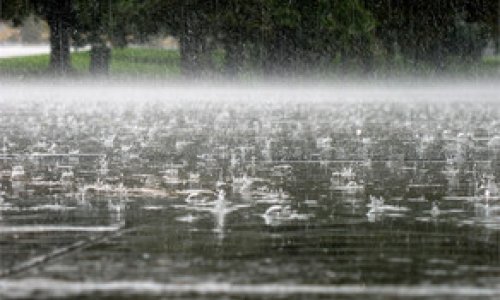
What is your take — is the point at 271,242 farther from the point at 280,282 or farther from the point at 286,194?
the point at 286,194

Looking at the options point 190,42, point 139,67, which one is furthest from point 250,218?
point 139,67

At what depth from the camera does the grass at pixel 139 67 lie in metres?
67.0

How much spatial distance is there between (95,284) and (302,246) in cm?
153

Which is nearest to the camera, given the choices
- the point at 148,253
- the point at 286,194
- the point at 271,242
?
the point at 148,253

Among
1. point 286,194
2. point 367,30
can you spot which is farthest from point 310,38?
point 286,194

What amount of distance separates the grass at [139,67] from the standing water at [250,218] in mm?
48701

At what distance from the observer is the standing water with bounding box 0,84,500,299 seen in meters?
5.64

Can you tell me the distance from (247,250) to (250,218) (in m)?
1.56

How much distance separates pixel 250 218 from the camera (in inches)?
323

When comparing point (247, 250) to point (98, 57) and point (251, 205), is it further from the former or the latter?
point (98, 57)

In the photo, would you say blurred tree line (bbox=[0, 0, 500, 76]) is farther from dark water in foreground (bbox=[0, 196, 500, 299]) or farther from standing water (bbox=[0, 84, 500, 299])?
dark water in foreground (bbox=[0, 196, 500, 299])

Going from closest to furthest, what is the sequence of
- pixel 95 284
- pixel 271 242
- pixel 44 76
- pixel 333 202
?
pixel 95 284, pixel 271 242, pixel 333 202, pixel 44 76

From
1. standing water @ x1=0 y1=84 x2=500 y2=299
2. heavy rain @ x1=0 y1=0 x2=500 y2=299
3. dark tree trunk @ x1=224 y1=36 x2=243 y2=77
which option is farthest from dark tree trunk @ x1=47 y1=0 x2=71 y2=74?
standing water @ x1=0 y1=84 x2=500 y2=299

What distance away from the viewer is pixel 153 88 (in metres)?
60.2
